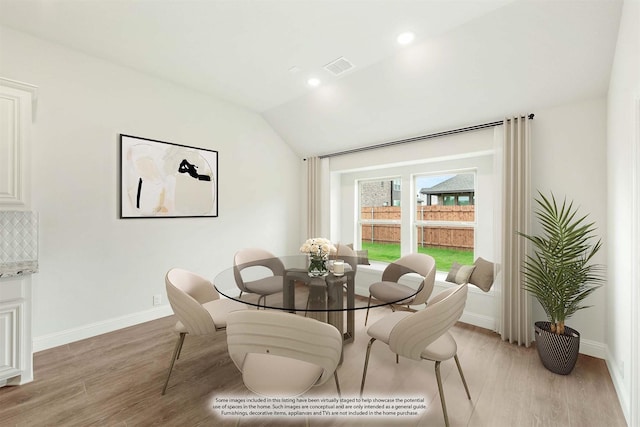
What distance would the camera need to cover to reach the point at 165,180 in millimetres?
3391

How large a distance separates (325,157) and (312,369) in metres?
3.68

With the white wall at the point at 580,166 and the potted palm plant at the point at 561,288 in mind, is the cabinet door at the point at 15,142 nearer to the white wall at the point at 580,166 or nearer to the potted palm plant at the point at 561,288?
the potted palm plant at the point at 561,288

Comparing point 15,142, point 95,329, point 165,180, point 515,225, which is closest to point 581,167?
point 515,225

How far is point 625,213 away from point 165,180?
14.0 ft

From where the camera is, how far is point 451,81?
286cm

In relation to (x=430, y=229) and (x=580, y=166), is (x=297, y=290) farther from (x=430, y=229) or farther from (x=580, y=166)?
(x=580, y=166)

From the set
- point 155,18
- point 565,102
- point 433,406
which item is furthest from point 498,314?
point 155,18

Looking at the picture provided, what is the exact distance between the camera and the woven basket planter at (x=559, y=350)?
2186 mm

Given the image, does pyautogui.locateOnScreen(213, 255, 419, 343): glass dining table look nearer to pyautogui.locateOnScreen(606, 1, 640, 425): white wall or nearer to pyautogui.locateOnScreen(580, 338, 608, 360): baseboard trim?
pyautogui.locateOnScreen(606, 1, 640, 425): white wall

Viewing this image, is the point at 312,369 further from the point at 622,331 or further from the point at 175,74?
the point at 175,74

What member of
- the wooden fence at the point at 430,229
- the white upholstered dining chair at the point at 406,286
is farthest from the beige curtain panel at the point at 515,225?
the wooden fence at the point at 430,229

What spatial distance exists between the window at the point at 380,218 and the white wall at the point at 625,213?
2421 mm

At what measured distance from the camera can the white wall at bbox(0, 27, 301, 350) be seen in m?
2.62

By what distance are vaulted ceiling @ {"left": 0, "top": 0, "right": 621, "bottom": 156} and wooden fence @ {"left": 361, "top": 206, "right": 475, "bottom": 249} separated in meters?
1.18
